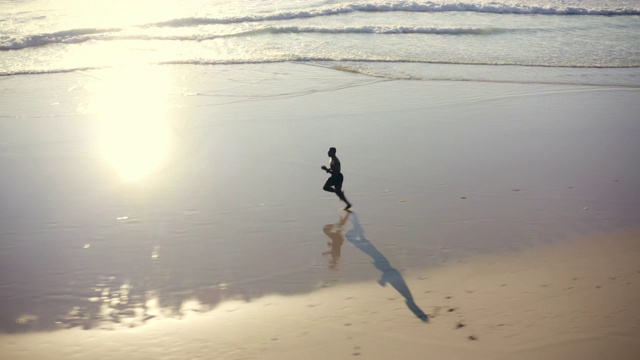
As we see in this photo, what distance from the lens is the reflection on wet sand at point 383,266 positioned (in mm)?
6520

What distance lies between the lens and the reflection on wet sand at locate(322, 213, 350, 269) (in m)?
7.59

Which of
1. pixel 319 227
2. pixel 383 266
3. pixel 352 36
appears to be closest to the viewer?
pixel 383 266

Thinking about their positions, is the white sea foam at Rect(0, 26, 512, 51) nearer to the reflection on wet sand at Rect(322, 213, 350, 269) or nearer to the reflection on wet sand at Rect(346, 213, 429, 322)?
the reflection on wet sand at Rect(322, 213, 350, 269)

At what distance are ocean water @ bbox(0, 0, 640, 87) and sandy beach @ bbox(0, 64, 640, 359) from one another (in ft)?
9.67

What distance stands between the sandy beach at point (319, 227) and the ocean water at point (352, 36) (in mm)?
2948

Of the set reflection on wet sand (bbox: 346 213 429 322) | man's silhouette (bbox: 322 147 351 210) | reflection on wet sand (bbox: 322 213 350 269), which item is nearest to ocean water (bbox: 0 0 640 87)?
man's silhouette (bbox: 322 147 351 210)

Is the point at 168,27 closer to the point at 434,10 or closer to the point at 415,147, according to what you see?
the point at 434,10

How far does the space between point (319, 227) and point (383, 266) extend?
1.18 m

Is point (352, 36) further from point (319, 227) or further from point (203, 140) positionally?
point (319, 227)

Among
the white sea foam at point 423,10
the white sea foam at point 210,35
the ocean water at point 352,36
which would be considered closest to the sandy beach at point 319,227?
the ocean water at point 352,36

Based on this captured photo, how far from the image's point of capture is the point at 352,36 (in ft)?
67.1

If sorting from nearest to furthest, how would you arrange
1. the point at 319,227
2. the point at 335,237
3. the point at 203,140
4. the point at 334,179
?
the point at 335,237 → the point at 319,227 → the point at 334,179 → the point at 203,140

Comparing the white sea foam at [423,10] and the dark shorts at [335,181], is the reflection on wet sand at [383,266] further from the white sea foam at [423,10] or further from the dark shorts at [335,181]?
the white sea foam at [423,10]

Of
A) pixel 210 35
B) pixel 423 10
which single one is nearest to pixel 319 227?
pixel 210 35
